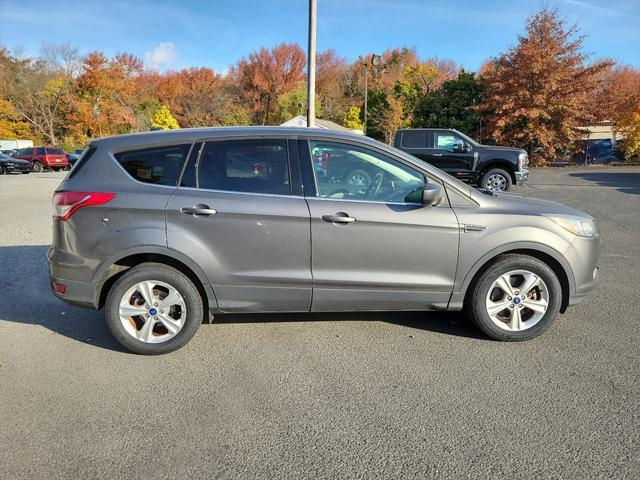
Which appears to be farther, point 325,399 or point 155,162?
point 155,162

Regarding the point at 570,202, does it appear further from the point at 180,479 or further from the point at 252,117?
the point at 252,117

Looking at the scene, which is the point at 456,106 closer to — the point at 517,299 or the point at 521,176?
the point at 521,176

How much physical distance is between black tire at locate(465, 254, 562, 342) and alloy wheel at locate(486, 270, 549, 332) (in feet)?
0.10

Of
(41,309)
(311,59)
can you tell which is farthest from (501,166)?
(41,309)

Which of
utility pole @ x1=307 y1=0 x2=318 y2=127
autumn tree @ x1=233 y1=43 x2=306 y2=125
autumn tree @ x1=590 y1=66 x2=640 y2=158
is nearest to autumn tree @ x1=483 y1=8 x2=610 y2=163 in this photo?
autumn tree @ x1=590 y1=66 x2=640 y2=158

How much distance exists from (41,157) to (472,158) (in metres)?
31.6

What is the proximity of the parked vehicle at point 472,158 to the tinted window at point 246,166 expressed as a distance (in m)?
11.2

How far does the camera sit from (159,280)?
3.60m

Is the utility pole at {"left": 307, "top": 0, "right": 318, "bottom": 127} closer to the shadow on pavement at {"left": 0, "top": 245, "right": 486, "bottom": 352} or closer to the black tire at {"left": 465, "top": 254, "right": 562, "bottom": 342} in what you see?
the shadow on pavement at {"left": 0, "top": 245, "right": 486, "bottom": 352}

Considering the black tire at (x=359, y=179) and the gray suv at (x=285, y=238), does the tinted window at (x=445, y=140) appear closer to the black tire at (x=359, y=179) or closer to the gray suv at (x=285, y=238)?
the gray suv at (x=285, y=238)

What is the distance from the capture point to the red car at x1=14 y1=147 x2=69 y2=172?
32.6 m

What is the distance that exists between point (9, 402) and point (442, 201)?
3475 mm

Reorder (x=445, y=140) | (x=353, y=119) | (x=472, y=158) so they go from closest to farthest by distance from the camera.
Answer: (x=472, y=158) < (x=445, y=140) < (x=353, y=119)

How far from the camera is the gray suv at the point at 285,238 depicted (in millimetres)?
3562
